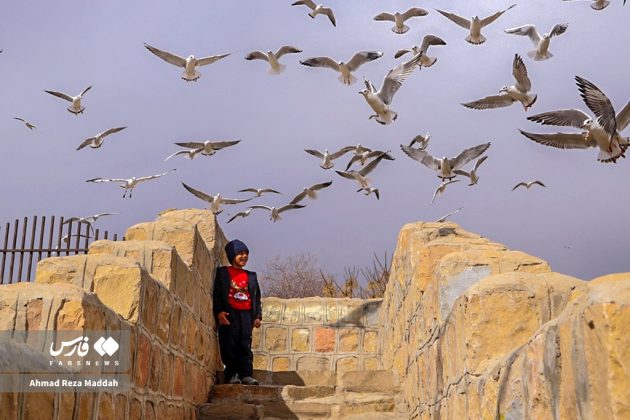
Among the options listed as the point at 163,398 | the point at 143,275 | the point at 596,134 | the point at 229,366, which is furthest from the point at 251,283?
the point at 596,134

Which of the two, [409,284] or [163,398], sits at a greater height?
[409,284]

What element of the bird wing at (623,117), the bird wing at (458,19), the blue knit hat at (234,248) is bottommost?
the blue knit hat at (234,248)

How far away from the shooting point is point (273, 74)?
11648 millimetres

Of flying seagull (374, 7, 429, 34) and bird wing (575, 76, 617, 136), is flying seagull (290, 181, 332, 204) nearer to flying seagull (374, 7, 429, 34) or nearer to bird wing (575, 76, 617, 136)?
flying seagull (374, 7, 429, 34)

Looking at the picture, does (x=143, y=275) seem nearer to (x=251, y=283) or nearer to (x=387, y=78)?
(x=251, y=283)

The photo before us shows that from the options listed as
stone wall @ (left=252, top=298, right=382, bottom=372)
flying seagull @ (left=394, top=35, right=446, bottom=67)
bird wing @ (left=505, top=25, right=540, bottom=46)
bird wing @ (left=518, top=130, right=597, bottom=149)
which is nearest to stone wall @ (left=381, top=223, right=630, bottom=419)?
stone wall @ (left=252, top=298, right=382, bottom=372)

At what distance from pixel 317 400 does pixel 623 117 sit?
143 inches

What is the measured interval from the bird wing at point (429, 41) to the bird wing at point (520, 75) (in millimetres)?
1861

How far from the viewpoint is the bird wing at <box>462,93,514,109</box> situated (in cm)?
934

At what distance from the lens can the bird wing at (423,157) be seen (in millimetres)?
9735

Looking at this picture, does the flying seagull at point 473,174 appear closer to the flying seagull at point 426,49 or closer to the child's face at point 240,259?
the flying seagull at point 426,49

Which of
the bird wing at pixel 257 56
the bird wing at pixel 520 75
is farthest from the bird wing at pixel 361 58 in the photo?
the bird wing at pixel 520 75

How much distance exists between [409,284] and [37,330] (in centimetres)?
305

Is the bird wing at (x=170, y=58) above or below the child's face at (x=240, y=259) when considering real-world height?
above
